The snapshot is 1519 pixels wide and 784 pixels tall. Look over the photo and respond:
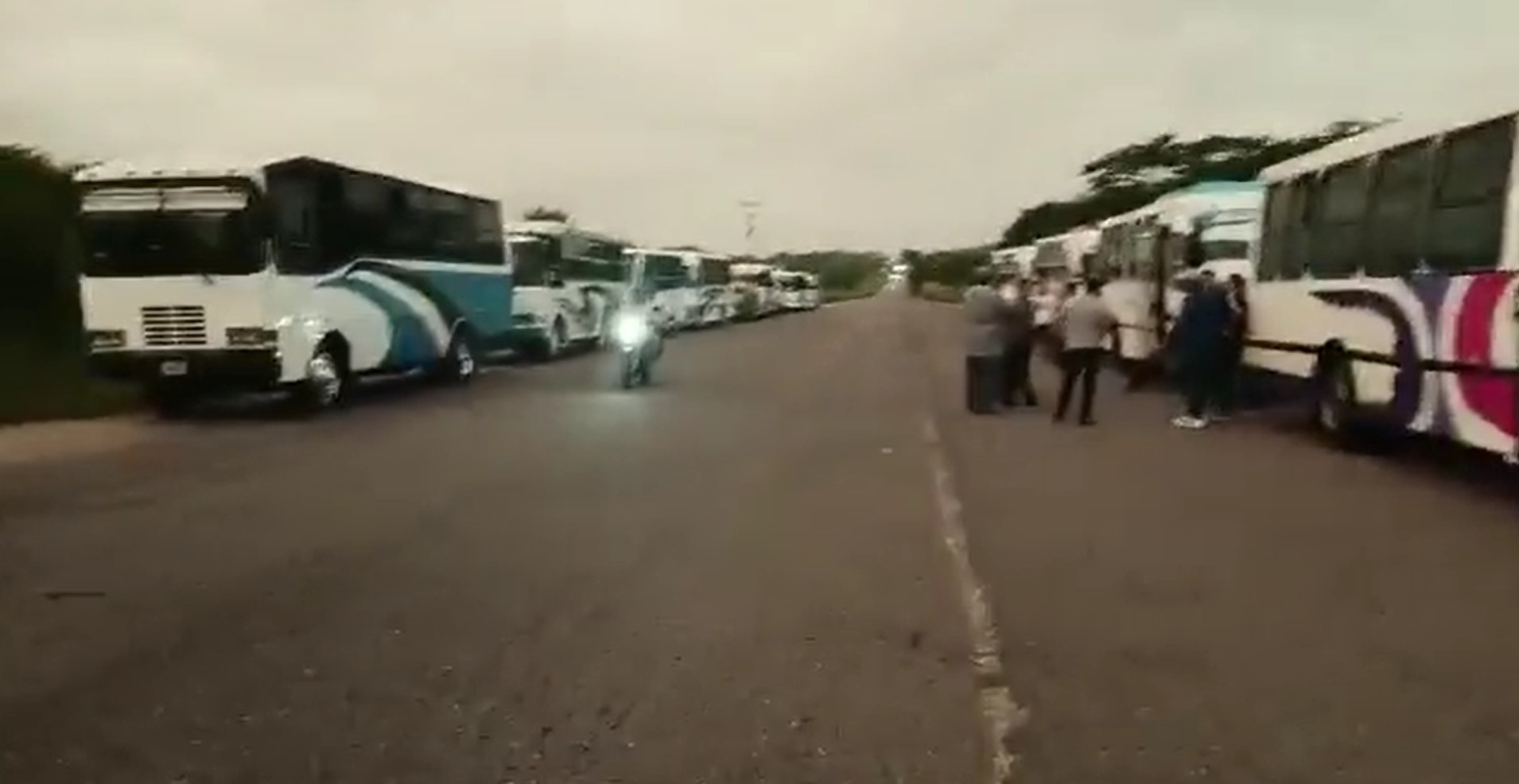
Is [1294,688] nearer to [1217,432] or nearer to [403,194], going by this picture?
[1217,432]

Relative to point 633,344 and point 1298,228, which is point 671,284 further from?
point 1298,228

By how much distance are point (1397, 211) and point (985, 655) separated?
9.20m

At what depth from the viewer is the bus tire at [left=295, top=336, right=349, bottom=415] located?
2066 cm

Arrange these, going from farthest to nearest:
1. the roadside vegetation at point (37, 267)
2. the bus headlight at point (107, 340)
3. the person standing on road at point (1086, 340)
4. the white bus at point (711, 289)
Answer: the white bus at point (711, 289) → the roadside vegetation at point (37, 267) → the bus headlight at point (107, 340) → the person standing on road at point (1086, 340)

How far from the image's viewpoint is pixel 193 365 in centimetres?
1927

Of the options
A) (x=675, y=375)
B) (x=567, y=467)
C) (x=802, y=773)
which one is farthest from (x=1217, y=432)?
(x=802, y=773)

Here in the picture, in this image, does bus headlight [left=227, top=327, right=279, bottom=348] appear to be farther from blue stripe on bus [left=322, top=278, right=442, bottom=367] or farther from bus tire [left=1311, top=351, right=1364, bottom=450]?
bus tire [left=1311, top=351, right=1364, bottom=450]

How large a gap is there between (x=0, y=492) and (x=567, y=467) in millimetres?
4571

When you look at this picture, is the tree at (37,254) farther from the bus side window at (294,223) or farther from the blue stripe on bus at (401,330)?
the bus side window at (294,223)

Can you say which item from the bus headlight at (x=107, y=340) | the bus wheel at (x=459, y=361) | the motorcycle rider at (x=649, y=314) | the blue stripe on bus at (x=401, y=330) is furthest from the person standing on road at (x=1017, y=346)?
the bus headlight at (x=107, y=340)

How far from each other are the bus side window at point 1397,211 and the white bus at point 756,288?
49.7m

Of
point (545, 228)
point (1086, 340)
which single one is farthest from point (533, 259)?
point (1086, 340)

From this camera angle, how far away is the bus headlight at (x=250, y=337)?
1917 cm

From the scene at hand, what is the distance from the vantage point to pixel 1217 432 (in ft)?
59.3
